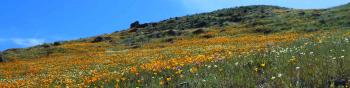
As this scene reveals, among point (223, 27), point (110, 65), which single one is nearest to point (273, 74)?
point (110, 65)

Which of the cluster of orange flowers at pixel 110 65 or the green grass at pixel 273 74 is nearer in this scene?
the green grass at pixel 273 74

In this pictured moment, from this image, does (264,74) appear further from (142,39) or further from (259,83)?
(142,39)

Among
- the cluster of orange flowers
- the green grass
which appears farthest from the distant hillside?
the green grass

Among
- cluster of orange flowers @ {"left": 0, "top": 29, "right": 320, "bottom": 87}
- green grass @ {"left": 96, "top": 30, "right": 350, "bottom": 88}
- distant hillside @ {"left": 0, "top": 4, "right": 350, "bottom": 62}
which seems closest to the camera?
green grass @ {"left": 96, "top": 30, "right": 350, "bottom": 88}

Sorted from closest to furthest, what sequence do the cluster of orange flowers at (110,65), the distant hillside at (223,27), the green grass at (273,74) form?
the green grass at (273,74) < the cluster of orange flowers at (110,65) < the distant hillside at (223,27)

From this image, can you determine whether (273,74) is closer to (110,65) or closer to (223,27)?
(110,65)

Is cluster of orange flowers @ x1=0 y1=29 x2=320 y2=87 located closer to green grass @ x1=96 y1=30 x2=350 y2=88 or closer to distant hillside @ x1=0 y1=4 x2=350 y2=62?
green grass @ x1=96 y1=30 x2=350 y2=88

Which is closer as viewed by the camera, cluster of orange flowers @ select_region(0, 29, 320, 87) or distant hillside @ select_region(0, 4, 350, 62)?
cluster of orange flowers @ select_region(0, 29, 320, 87)

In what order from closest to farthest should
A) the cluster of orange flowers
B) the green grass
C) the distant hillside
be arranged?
1. the green grass
2. the cluster of orange flowers
3. the distant hillside

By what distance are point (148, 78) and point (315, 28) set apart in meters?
43.3

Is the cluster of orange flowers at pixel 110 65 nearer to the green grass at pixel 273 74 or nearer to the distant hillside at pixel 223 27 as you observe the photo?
the green grass at pixel 273 74

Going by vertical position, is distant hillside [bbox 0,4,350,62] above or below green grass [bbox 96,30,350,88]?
below

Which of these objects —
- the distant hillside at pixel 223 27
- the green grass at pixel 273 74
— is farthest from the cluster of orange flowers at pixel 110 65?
the distant hillside at pixel 223 27

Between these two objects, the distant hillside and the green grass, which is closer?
the green grass
